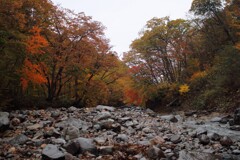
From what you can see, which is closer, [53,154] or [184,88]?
[53,154]

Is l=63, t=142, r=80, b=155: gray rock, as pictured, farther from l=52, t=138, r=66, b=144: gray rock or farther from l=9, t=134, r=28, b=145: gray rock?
l=9, t=134, r=28, b=145: gray rock

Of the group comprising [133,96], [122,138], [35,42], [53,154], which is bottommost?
[53,154]

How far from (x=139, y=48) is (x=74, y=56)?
33.2 feet

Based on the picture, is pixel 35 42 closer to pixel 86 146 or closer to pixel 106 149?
pixel 86 146

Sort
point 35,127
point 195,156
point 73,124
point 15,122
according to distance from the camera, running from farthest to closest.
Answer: point 73,124
point 15,122
point 35,127
point 195,156

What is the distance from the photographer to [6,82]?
14594mm

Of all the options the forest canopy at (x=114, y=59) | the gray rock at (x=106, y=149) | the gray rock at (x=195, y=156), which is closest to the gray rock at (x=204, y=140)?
the gray rock at (x=195, y=156)

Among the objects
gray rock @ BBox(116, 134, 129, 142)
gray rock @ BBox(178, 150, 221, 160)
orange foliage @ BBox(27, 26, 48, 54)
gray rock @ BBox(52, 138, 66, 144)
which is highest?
orange foliage @ BBox(27, 26, 48, 54)

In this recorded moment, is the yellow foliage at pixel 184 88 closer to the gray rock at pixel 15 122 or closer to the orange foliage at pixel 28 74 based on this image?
the orange foliage at pixel 28 74

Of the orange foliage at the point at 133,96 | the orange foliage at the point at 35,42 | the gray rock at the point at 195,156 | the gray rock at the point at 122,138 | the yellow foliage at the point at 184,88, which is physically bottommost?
the gray rock at the point at 195,156

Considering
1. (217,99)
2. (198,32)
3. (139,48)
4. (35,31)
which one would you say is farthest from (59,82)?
(198,32)

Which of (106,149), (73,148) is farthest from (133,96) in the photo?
(73,148)

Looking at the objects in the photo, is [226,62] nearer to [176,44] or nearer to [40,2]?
[176,44]

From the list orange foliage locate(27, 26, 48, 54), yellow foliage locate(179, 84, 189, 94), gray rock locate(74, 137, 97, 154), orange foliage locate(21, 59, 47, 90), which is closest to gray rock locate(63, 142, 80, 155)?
gray rock locate(74, 137, 97, 154)
